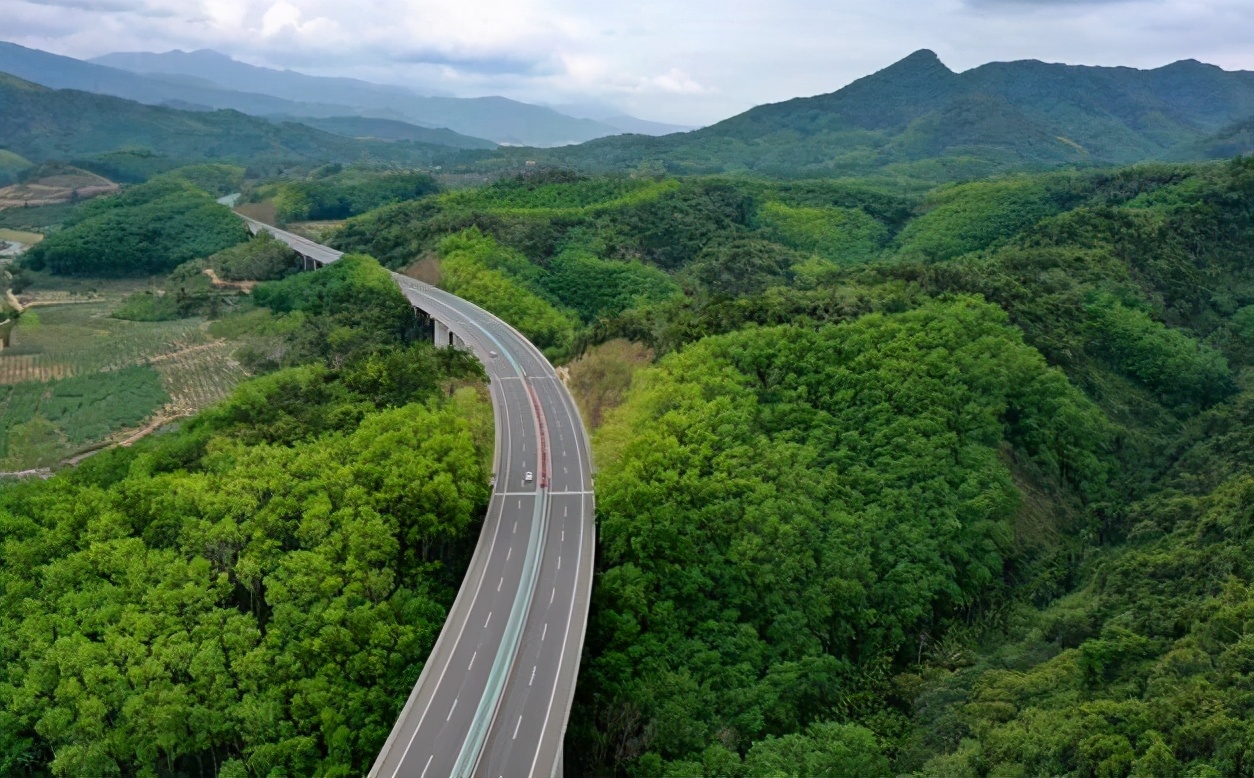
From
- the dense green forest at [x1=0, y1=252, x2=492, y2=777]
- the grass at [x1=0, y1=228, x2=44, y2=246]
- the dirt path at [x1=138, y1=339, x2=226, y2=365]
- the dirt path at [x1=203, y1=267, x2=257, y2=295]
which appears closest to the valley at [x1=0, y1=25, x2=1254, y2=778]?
the dense green forest at [x1=0, y1=252, x2=492, y2=777]

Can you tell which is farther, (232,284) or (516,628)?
(232,284)

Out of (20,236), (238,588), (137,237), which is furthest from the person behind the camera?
(20,236)

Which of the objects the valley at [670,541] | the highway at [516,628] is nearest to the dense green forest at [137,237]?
the valley at [670,541]

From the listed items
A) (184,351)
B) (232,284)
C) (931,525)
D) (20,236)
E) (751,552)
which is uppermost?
(20,236)

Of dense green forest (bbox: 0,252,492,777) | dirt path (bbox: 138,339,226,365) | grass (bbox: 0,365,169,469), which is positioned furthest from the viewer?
dirt path (bbox: 138,339,226,365)

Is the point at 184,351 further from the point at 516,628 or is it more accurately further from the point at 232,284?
the point at 516,628

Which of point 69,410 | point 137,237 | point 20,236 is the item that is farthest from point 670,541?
point 20,236

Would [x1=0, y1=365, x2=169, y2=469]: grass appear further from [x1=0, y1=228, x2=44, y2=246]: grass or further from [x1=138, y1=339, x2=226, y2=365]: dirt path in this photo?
[x1=0, y1=228, x2=44, y2=246]: grass
